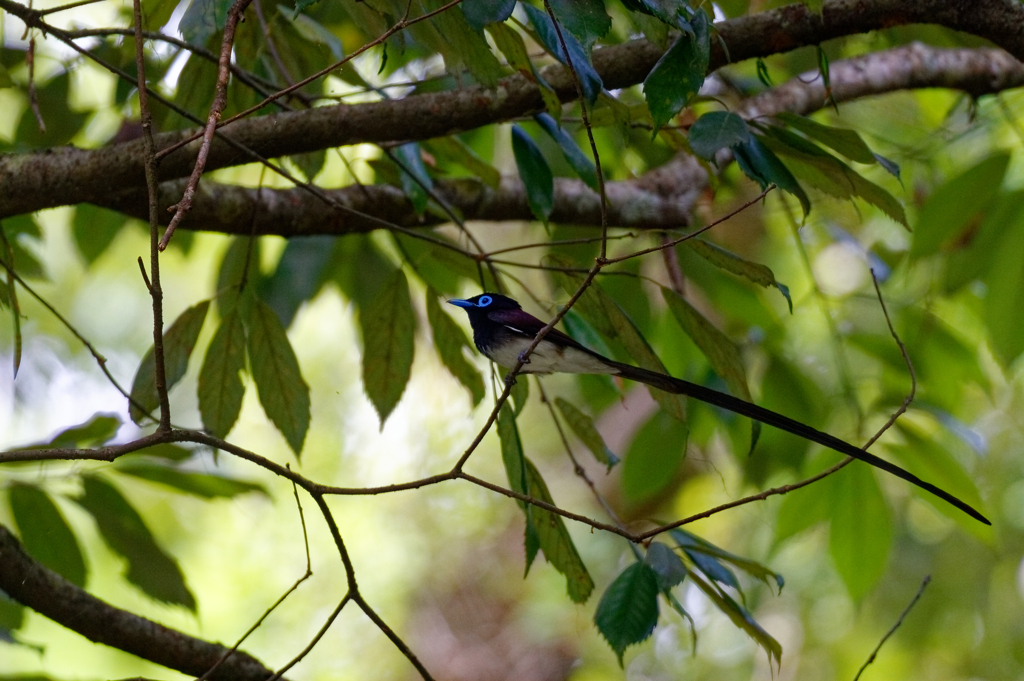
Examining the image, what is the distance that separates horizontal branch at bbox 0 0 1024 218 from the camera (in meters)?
1.88

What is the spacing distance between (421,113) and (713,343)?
2.63 ft

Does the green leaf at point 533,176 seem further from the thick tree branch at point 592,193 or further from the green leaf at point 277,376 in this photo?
the green leaf at point 277,376

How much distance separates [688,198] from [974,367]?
3.77 ft

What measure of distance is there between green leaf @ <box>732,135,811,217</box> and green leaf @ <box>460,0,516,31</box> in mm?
516

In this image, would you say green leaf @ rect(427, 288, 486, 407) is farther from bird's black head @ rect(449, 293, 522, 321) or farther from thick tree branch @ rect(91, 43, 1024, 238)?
thick tree branch @ rect(91, 43, 1024, 238)

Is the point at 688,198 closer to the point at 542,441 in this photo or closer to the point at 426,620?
the point at 542,441

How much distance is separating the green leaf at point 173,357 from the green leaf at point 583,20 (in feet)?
3.86

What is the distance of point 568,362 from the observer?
2.10m

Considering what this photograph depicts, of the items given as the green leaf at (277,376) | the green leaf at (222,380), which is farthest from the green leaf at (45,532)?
the green leaf at (277,376)

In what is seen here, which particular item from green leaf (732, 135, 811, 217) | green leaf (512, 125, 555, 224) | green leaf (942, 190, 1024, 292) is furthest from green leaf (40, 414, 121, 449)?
green leaf (942, 190, 1024, 292)

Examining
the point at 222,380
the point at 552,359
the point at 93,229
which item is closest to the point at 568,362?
the point at 552,359

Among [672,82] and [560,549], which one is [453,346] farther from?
[672,82]

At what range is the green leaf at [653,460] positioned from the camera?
9.80 feet

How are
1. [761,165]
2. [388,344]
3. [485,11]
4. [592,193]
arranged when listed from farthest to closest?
1. [592,193]
2. [388,344]
3. [761,165]
4. [485,11]
